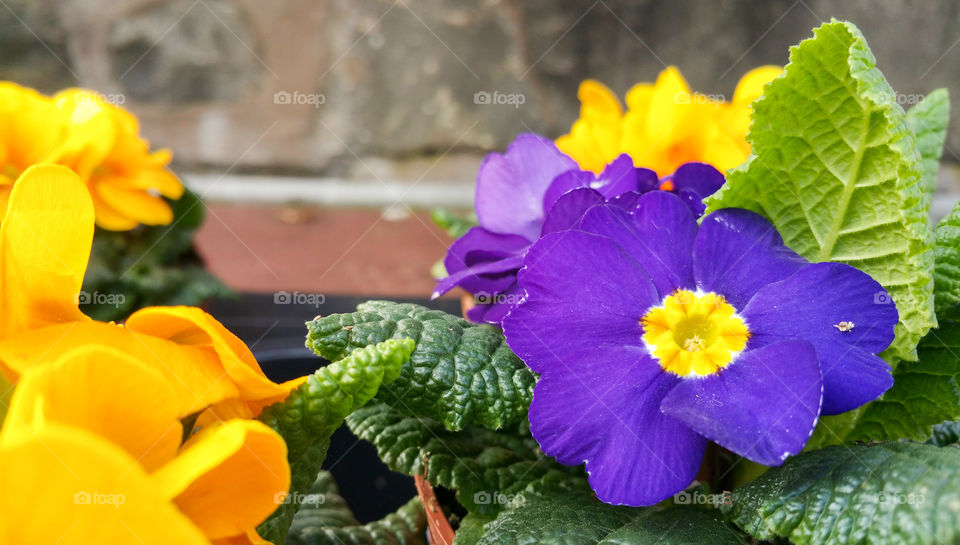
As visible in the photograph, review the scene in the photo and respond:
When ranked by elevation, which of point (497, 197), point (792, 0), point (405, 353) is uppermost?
point (792, 0)

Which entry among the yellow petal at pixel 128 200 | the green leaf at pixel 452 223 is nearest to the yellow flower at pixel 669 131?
the green leaf at pixel 452 223

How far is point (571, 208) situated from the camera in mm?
539

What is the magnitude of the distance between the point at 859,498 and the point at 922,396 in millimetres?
136

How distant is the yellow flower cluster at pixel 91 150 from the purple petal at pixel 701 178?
1.75 feet

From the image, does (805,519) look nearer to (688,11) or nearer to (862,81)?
(862,81)

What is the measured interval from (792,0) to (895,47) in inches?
10.9

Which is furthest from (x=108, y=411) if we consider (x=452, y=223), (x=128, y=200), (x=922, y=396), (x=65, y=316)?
(x=128, y=200)

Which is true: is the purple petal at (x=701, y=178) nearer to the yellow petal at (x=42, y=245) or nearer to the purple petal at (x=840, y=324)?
the purple petal at (x=840, y=324)

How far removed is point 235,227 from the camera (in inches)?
96.6

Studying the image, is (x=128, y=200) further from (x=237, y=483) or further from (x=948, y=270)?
(x=948, y=270)

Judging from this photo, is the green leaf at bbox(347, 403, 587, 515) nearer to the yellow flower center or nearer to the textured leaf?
the yellow flower center

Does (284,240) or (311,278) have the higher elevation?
(284,240)

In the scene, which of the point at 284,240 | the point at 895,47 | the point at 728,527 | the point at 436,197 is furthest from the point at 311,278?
the point at 728,527

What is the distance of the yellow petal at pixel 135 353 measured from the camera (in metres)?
0.37
